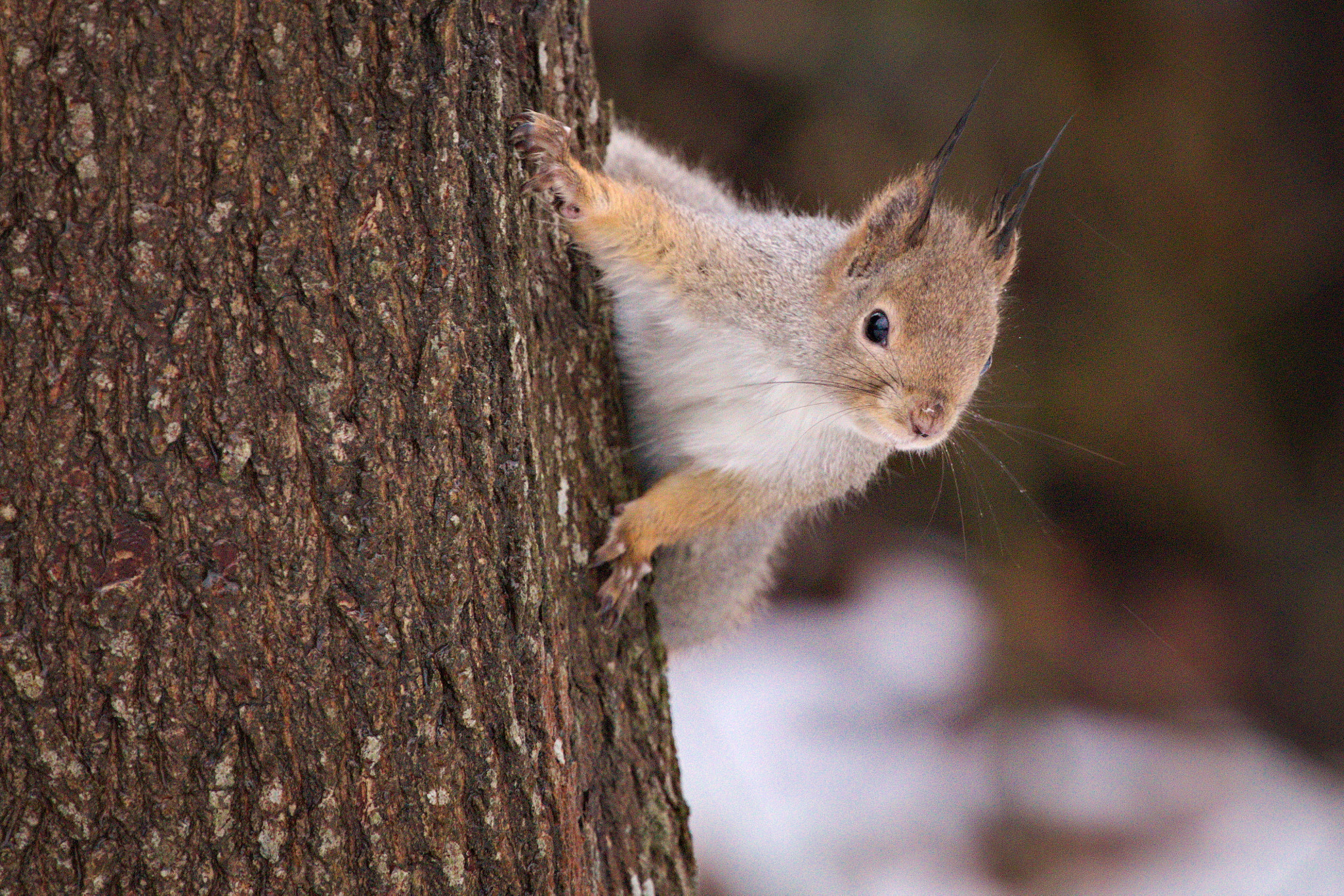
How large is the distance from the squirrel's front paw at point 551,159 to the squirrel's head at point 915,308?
0.58 m

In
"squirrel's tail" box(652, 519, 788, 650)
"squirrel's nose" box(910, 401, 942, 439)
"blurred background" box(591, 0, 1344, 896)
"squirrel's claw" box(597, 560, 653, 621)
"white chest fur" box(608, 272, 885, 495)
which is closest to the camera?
"squirrel's claw" box(597, 560, 653, 621)

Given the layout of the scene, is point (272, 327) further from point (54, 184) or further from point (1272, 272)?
point (1272, 272)

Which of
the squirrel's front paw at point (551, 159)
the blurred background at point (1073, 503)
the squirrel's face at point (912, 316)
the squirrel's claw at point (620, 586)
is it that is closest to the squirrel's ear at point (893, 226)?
the squirrel's face at point (912, 316)

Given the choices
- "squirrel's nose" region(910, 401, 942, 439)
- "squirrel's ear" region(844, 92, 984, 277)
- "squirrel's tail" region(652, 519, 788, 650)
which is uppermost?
"squirrel's ear" region(844, 92, 984, 277)

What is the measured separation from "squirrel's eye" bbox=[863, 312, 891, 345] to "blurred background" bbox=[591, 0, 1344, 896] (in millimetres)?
1721

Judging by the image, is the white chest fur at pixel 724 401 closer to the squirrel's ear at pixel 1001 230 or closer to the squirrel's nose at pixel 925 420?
the squirrel's nose at pixel 925 420

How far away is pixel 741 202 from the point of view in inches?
124

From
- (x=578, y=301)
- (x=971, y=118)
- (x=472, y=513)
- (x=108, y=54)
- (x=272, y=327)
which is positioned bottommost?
(x=472, y=513)

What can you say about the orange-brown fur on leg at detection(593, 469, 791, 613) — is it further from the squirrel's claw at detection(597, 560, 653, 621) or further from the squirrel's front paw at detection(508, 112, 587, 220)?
the squirrel's front paw at detection(508, 112, 587, 220)

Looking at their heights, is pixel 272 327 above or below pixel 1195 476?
below

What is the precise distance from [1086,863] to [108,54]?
383cm

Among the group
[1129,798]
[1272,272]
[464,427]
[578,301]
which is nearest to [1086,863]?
[1129,798]

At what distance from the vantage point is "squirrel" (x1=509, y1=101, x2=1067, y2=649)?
6.72 ft

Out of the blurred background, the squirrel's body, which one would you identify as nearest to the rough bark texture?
the squirrel's body
